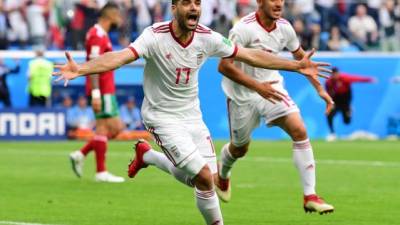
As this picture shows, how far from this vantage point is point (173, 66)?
10.0 metres

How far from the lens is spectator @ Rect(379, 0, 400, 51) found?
33656 millimetres

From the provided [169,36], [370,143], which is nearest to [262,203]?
[169,36]

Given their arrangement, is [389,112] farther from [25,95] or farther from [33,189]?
[33,189]

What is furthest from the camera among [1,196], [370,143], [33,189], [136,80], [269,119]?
[136,80]

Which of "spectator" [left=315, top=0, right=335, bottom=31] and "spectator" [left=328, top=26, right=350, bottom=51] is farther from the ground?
"spectator" [left=315, top=0, right=335, bottom=31]

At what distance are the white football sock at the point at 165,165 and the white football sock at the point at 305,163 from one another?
1.67 m

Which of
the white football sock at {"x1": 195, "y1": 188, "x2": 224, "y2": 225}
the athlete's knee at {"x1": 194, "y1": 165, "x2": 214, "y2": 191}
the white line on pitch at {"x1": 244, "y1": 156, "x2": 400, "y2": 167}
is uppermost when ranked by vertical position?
the athlete's knee at {"x1": 194, "y1": 165, "x2": 214, "y2": 191}

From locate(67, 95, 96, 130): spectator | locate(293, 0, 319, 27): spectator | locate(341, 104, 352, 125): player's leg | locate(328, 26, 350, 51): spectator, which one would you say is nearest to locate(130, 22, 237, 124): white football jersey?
locate(67, 95, 96, 130): spectator

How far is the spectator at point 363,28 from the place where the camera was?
3369 cm

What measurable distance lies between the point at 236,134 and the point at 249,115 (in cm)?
37

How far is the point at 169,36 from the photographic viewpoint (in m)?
10.0

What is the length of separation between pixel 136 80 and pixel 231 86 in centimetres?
1737

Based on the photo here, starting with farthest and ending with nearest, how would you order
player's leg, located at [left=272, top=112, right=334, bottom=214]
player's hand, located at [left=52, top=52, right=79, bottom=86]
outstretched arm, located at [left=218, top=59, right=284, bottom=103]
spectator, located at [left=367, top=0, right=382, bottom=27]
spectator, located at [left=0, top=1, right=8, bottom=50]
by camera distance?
spectator, located at [left=367, top=0, right=382, bottom=27], spectator, located at [left=0, top=1, right=8, bottom=50], player's leg, located at [left=272, top=112, right=334, bottom=214], outstretched arm, located at [left=218, top=59, right=284, bottom=103], player's hand, located at [left=52, top=52, right=79, bottom=86]

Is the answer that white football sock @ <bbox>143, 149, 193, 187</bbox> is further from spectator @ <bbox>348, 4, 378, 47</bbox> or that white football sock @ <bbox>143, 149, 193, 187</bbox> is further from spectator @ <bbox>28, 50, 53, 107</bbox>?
spectator @ <bbox>348, 4, 378, 47</bbox>
